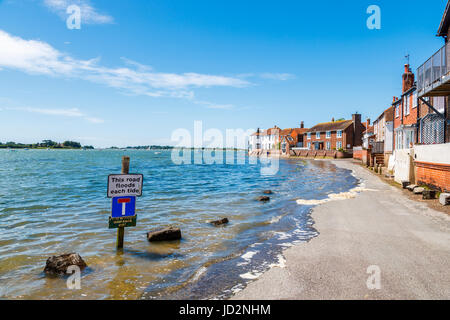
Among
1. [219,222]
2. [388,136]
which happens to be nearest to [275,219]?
[219,222]

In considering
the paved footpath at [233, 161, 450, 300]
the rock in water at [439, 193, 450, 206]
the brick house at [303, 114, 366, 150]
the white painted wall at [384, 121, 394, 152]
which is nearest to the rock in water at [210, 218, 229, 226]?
the paved footpath at [233, 161, 450, 300]

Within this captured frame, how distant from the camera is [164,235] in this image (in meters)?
10.3

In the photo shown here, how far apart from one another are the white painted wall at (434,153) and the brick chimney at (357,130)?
6404cm

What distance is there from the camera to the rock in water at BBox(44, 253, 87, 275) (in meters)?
7.26

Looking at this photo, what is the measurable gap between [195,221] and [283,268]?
23.2ft

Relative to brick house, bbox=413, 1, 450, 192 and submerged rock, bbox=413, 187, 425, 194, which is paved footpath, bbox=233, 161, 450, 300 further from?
submerged rock, bbox=413, 187, 425, 194

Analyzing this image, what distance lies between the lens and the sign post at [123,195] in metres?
8.38

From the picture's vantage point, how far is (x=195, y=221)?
13508 millimetres

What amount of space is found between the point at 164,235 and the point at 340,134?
255 feet

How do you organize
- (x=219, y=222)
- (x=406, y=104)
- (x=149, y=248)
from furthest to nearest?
(x=406, y=104)
(x=219, y=222)
(x=149, y=248)

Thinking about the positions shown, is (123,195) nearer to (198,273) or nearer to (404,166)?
(198,273)

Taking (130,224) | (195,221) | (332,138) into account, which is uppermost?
(332,138)
